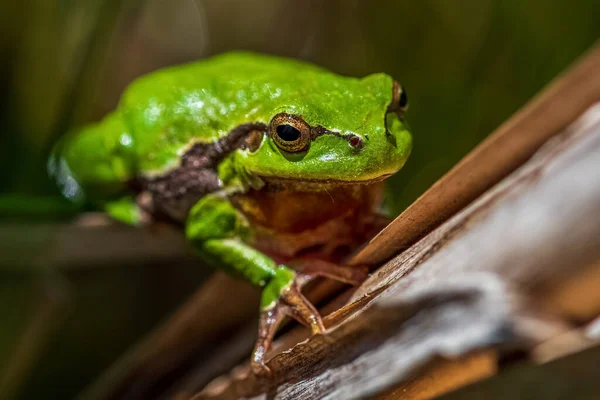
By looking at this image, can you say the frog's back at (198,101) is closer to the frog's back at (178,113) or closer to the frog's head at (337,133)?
the frog's back at (178,113)

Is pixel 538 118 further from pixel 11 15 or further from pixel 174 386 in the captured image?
pixel 11 15

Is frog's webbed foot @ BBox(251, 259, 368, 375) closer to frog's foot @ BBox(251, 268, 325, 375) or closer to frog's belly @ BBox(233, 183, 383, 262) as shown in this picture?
frog's foot @ BBox(251, 268, 325, 375)

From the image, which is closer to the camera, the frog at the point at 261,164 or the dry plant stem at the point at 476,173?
the dry plant stem at the point at 476,173

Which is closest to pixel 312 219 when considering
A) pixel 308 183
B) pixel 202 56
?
pixel 308 183

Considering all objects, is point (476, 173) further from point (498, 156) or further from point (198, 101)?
point (198, 101)

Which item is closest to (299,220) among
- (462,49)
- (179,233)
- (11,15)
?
(179,233)

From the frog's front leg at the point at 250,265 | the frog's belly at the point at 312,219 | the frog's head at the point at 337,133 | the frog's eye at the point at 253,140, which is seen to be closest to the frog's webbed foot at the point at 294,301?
the frog's front leg at the point at 250,265
